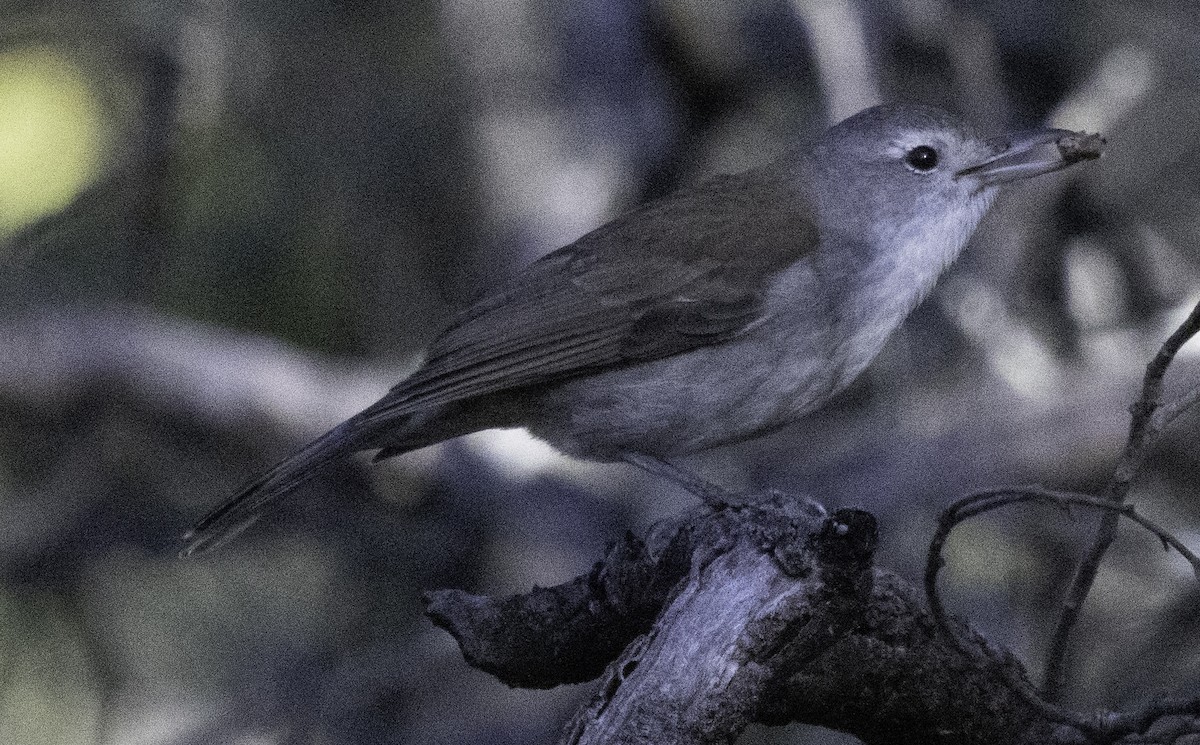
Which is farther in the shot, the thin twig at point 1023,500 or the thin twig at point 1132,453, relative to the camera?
the thin twig at point 1132,453

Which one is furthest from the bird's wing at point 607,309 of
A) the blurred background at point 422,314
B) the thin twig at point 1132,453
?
the blurred background at point 422,314

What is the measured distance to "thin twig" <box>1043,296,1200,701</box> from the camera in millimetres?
3346

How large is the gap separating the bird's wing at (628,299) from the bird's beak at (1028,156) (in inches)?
22.3

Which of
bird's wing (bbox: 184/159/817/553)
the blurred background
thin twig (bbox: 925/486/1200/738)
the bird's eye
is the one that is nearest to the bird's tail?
bird's wing (bbox: 184/159/817/553)

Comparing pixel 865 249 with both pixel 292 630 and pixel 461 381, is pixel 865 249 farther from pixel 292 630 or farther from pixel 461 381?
pixel 292 630

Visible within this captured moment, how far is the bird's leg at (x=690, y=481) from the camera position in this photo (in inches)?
169

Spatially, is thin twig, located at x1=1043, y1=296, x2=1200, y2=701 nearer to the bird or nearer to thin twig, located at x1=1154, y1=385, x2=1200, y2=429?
thin twig, located at x1=1154, y1=385, x2=1200, y2=429

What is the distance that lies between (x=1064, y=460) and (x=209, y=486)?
3.49 metres

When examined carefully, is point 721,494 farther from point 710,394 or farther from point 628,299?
point 628,299

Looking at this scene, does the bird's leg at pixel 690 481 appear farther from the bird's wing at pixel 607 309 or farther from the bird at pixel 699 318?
the bird's wing at pixel 607 309

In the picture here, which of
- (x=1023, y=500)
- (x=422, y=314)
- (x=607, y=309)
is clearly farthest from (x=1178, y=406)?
(x=422, y=314)

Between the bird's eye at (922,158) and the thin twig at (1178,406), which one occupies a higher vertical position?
the bird's eye at (922,158)

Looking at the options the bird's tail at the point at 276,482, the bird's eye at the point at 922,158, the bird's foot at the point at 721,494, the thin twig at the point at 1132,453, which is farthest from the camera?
the bird's eye at the point at 922,158

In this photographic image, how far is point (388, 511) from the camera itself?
703cm
